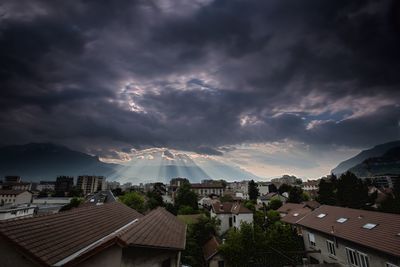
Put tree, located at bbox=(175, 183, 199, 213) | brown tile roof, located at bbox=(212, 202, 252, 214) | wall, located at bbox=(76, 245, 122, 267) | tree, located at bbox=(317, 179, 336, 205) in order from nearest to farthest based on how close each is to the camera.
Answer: wall, located at bbox=(76, 245, 122, 267) → brown tile roof, located at bbox=(212, 202, 252, 214) → tree, located at bbox=(317, 179, 336, 205) → tree, located at bbox=(175, 183, 199, 213)

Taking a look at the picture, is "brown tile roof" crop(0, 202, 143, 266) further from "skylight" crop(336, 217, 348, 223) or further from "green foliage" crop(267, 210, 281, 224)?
"green foliage" crop(267, 210, 281, 224)

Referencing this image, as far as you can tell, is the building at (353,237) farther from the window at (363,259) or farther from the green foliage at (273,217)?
the green foliage at (273,217)

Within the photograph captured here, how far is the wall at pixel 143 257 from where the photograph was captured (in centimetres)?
861

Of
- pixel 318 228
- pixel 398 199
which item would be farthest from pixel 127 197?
pixel 398 199

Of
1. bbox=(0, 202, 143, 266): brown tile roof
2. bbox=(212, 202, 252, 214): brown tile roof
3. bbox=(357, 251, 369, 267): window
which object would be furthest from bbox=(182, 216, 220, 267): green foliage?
bbox=(0, 202, 143, 266): brown tile roof

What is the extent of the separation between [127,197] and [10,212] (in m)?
28.8

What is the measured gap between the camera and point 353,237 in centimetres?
1939

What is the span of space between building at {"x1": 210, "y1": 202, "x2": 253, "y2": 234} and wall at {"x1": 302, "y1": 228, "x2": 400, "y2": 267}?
18320mm

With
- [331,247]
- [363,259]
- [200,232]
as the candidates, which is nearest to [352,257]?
[363,259]

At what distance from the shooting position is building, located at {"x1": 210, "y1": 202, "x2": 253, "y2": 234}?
46.4 meters

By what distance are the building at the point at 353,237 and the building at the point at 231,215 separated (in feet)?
60.7

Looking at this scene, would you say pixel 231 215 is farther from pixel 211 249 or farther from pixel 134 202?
pixel 134 202

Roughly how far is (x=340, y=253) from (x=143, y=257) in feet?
72.5

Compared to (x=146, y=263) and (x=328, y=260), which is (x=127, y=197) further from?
(x=146, y=263)
